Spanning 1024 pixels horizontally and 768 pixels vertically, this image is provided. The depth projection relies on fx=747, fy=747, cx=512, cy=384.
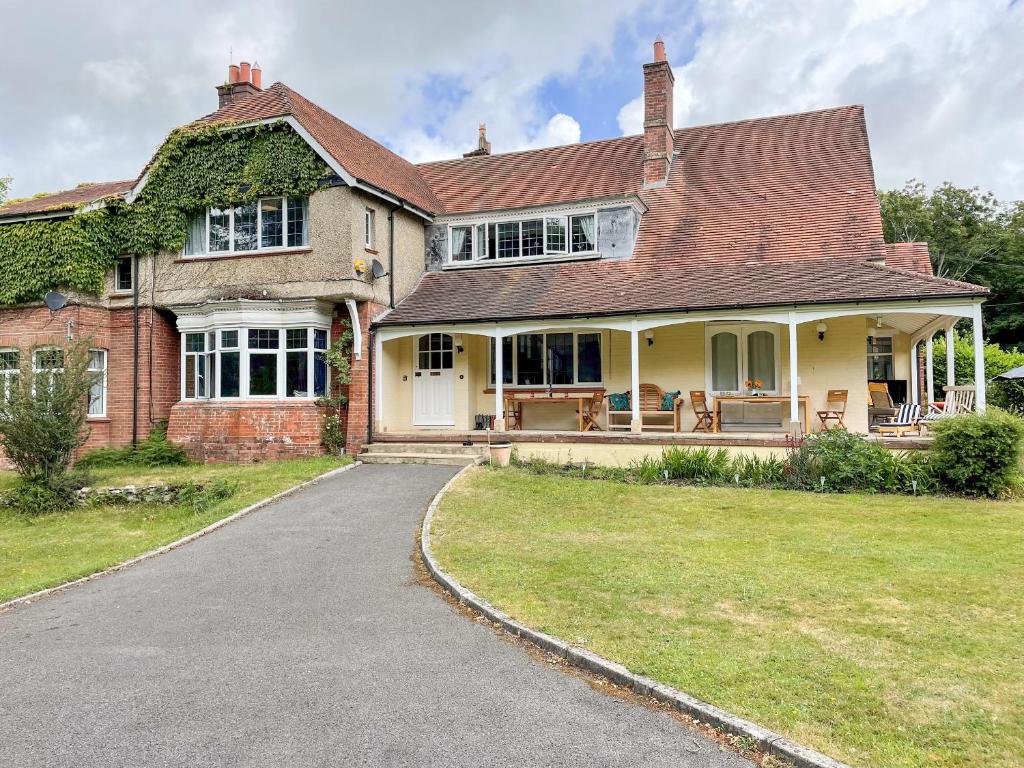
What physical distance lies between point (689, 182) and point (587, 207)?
388 cm

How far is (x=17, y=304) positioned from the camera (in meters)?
18.1

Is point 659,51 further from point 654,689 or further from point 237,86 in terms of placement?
point 654,689

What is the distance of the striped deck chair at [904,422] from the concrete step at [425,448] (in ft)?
26.2

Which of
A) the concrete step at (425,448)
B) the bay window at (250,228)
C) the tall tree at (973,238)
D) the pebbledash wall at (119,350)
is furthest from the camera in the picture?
the tall tree at (973,238)

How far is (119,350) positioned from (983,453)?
Result: 18594 millimetres

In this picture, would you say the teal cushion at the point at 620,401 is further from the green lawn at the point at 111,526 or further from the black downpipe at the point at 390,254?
the green lawn at the point at 111,526

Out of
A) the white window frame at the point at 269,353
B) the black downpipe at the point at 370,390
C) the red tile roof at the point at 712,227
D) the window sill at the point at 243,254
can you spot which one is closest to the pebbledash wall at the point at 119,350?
the window sill at the point at 243,254

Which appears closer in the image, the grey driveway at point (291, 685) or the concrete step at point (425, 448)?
the grey driveway at point (291, 685)

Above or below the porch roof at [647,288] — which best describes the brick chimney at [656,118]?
above

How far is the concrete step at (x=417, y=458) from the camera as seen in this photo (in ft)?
51.3

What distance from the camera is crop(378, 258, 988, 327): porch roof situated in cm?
1447

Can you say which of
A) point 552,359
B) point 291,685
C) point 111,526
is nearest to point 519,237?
point 552,359

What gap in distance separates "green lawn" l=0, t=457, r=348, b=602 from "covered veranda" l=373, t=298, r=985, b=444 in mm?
3431

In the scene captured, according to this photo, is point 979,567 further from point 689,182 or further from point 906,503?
point 689,182
